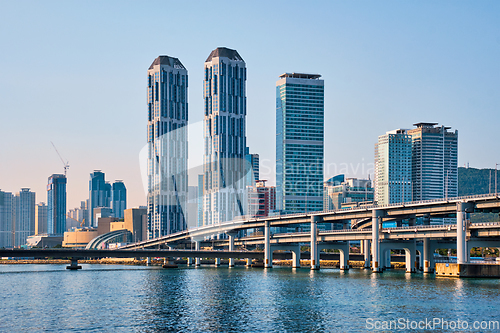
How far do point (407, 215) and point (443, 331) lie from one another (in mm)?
115137

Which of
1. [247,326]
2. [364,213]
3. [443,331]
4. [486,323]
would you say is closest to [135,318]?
[247,326]

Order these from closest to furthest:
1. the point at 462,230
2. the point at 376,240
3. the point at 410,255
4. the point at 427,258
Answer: the point at 462,230 → the point at 376,240 → the point at 427,258 → the point at 410,255

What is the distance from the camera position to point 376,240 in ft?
550

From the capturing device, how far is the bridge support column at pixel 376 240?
541 feet

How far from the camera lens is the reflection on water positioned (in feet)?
228

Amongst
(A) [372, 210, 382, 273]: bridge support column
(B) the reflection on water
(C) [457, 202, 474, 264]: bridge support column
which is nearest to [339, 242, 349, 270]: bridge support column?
(A) [372, 210, 382, 273]: bridge support column

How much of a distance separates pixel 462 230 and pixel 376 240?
31338 mm

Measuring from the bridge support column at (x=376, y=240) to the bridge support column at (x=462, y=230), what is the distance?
94.7ft

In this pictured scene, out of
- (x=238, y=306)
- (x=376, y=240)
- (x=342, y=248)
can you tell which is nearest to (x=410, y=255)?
(x=376, y=240)

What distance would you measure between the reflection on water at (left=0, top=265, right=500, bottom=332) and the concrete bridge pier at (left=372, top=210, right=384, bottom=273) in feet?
138

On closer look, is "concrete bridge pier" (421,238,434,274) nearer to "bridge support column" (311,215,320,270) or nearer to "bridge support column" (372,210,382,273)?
"bridge support column" (372,210,382,273)

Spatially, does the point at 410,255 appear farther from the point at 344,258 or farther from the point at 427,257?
the point at 344,258

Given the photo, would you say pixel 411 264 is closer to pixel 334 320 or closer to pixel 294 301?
pixel 294 301

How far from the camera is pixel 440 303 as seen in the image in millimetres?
85938
